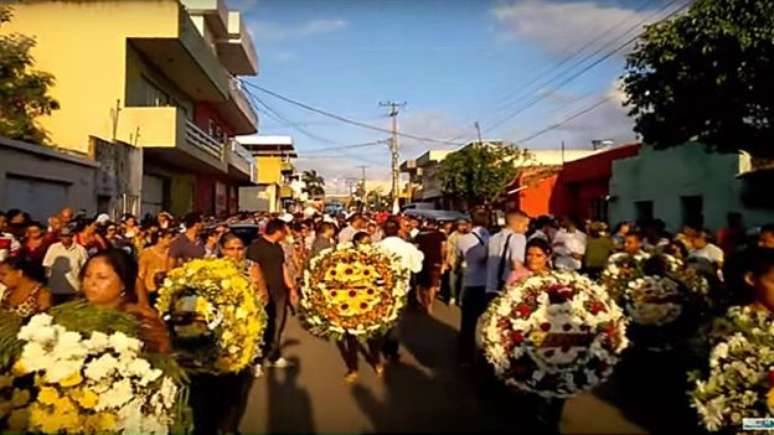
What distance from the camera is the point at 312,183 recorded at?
116 metres

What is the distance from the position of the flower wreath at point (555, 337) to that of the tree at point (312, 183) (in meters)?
101

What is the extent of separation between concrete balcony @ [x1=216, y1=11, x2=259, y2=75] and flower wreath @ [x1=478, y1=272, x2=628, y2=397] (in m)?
33.7

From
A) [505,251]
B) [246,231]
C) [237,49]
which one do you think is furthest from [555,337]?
[237,49]

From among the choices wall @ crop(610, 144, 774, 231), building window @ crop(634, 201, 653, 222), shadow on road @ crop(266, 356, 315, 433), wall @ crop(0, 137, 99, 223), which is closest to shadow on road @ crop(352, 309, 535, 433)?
shadow on road @ crop(266, 356, 315, 433)

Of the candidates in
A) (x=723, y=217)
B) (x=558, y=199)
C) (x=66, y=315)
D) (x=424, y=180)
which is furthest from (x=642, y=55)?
(x=424, y=180)

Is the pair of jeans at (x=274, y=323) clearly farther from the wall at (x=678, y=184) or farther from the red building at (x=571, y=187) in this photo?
the red building at (x=571, y=187)

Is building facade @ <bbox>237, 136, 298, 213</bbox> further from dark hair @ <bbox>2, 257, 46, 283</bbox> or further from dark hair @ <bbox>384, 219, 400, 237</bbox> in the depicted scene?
dark hair @ <bbox>2, 257, 46, 283</bbox>

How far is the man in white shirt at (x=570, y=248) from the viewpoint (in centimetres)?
1392

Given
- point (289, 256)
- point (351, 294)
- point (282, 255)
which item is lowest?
point (351, 294)

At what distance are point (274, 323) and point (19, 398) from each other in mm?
6388

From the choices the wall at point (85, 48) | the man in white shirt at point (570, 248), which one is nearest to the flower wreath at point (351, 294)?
the man in white shirt at point (570, 248)

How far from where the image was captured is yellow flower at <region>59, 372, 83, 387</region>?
3594 mm

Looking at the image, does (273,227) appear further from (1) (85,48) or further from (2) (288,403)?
(1) (85,48)

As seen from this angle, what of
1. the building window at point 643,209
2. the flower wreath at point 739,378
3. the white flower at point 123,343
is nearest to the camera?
the white flower at point 123,343
